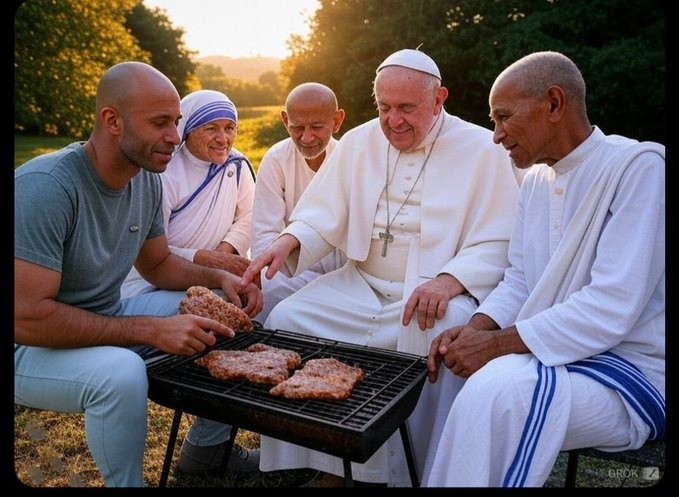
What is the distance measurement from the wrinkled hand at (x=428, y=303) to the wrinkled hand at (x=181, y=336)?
1.08 m

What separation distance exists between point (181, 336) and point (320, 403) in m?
0.80

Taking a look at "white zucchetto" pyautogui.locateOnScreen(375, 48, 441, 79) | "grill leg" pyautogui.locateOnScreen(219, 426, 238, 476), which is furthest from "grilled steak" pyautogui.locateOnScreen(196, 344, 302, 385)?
"white zucchetto" pyautogui.locateOnScreen(375, 48, 441, 79)

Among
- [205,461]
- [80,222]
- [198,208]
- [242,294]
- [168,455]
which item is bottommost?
[205,461]

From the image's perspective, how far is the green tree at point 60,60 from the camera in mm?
25141

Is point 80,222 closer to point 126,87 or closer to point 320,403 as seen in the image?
point 126,87

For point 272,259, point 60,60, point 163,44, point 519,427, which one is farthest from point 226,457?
point 163,44

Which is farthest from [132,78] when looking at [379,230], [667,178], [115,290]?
[667,178]

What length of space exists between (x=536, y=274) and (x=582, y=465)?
5.38 feet

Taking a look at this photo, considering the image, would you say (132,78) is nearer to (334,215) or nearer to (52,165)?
(52,165)

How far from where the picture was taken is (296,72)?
2762 centimetres

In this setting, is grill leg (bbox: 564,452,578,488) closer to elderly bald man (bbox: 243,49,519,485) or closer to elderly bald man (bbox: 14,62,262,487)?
elderly bald man (bbox: 243,49,519,485)

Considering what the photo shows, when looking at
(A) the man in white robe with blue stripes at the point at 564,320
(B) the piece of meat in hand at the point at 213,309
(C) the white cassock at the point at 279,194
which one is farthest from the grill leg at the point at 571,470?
(C) the white cassock at the point at 279,194

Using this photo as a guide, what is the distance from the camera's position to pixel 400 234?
3.97m

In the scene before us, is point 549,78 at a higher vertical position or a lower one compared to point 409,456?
higher
